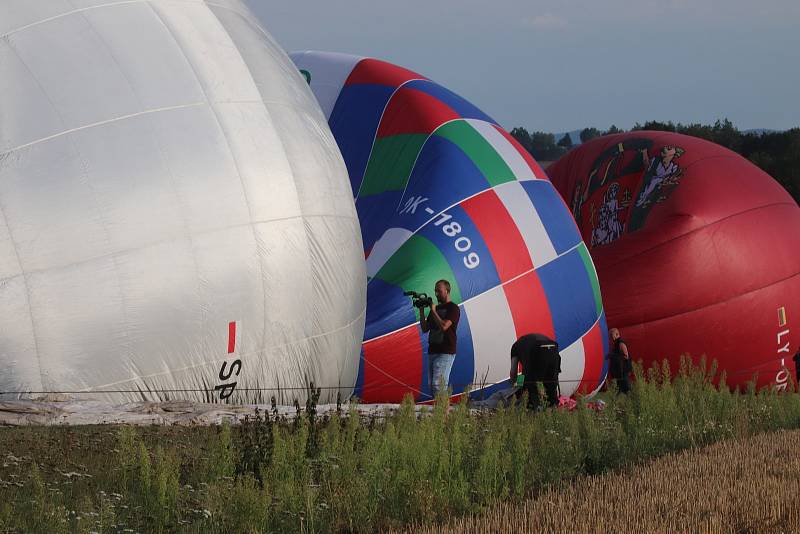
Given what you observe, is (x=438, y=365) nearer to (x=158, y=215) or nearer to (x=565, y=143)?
(x=158, y=215)

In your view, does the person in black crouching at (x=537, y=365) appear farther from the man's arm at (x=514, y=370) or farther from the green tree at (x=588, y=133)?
the green tree at (x=588, y=133)

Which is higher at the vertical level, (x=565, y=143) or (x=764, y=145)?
(x=565, y=143)

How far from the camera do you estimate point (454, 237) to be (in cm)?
1238

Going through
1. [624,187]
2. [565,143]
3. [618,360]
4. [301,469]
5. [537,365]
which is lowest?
[301,469]

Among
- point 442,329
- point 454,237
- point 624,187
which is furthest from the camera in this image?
point 624,187

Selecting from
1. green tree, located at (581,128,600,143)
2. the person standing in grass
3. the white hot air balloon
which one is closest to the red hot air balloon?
the person standing in grass

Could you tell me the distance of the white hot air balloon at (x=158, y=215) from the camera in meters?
8.08

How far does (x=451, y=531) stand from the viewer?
16.3 ft

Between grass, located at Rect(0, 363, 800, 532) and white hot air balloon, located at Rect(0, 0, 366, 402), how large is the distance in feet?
3.79

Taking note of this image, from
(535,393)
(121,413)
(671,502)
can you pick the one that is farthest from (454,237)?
(671,502)

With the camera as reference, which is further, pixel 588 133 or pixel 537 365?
pixel 588 133

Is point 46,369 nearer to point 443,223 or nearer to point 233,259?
point 233,259

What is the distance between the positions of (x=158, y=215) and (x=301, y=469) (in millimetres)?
3132

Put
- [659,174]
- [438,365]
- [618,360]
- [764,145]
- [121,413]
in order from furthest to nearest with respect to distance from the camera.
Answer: [764,145], [659,174], [618,360], [438,365], [121,413]
